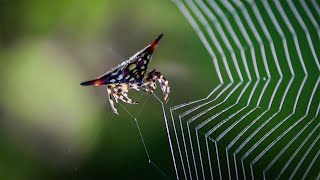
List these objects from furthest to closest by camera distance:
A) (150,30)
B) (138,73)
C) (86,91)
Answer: (86,91) < (150,30) < (138,73)

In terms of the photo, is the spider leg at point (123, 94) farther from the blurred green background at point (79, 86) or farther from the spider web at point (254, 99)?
the spider web at point (254, 99)

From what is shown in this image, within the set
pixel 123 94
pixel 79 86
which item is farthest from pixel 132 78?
pixel 79 86

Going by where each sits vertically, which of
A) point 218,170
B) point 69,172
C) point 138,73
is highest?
point 138,73

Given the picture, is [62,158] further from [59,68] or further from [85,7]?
[85,7]

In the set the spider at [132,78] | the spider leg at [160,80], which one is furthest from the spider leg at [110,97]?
the spider leg at [160,80]

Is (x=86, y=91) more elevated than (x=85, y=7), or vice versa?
(x=85, y=7)

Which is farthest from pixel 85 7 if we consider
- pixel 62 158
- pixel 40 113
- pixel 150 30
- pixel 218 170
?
pixel 218 170

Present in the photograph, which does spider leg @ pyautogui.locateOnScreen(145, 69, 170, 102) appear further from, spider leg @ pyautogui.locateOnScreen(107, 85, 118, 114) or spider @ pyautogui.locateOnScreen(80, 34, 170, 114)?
spider leg @ pyautogui.locateOnScreen(107, 85, 118, 114)

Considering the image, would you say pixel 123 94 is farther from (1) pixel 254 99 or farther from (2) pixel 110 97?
(1) pixel 254 99
